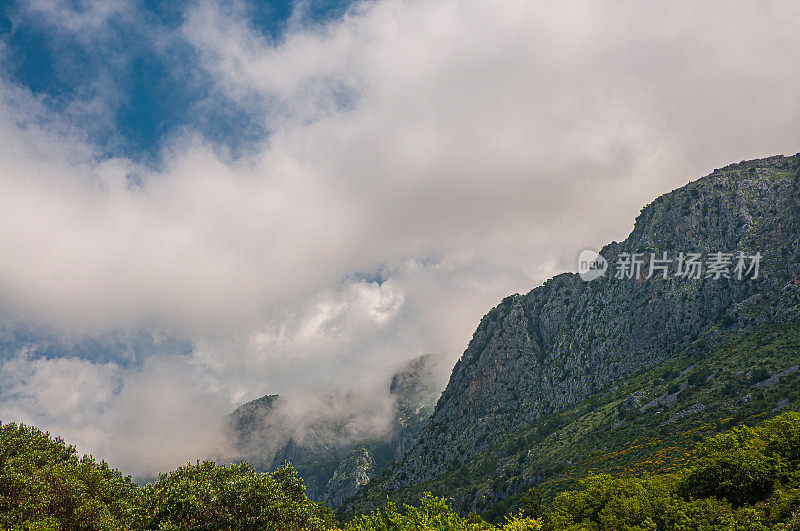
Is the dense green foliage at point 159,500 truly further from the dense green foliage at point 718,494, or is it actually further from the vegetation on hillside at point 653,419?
the vegetation on hillside at point 653,419

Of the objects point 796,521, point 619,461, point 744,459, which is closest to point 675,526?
point 796,521

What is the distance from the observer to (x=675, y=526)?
4534 cm

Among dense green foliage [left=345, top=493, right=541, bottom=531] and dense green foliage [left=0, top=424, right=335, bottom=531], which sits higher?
dense green foliage [left=0, top=424, right=335, bottom=531]

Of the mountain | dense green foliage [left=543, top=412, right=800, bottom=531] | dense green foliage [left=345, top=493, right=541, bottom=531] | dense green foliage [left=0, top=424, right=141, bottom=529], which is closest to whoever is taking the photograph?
dense green foliage [left=543, top=412, right=800, bottom=531]

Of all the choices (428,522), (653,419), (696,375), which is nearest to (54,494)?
(428,522)

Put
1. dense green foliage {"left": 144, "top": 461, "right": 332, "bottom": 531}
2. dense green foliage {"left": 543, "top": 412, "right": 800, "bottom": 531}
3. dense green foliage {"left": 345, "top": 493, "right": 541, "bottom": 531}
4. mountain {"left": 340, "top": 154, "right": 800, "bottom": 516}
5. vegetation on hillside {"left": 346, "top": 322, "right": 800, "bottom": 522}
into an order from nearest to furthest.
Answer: dense green foliage {"left": 543, "top": 412, "right": 800, "bottom": 531} → dense green foliage {"left": 345, "top": 493, "right": 541, "bottom": 531} → dense green foliage {"left": 144, "top": 461, "right": 332, "bottom": 531} → vegetation on hillside {"left": 346, "top": 322, "right": 800, "bottom": 522} → mountain {"left": 340, "top": 154, "right": 800, "bottom": 516}

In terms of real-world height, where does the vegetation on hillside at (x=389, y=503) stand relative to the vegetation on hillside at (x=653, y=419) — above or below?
above

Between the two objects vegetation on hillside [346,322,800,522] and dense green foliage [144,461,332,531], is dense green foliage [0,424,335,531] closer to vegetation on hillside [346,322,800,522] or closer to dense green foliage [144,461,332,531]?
dense green foliage [144,461,332,531]

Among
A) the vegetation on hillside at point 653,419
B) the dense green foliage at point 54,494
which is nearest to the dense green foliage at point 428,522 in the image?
the dense green foliage at point 54,494

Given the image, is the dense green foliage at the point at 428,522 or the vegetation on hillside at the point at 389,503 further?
the vegetation on hillside at the point at 389,503

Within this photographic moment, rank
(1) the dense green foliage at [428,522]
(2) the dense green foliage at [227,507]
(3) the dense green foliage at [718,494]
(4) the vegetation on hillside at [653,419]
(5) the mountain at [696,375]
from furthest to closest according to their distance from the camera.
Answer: (5) the mountain at [696,375] < (4) the vegetation on hillside at [653,419] < (2) the dense green foliage at [227,507] < (1) the dense green foliage at [428,522] < (3) the dense green foliage at [718,494]

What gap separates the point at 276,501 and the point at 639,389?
15968 centimetres

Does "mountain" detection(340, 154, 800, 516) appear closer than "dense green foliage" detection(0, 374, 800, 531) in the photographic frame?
No

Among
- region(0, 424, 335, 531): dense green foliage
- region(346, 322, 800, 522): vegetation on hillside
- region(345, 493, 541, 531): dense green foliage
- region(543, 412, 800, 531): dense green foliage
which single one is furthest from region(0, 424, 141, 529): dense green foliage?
region(346, 322, 800, 522): vegetation on hillside
